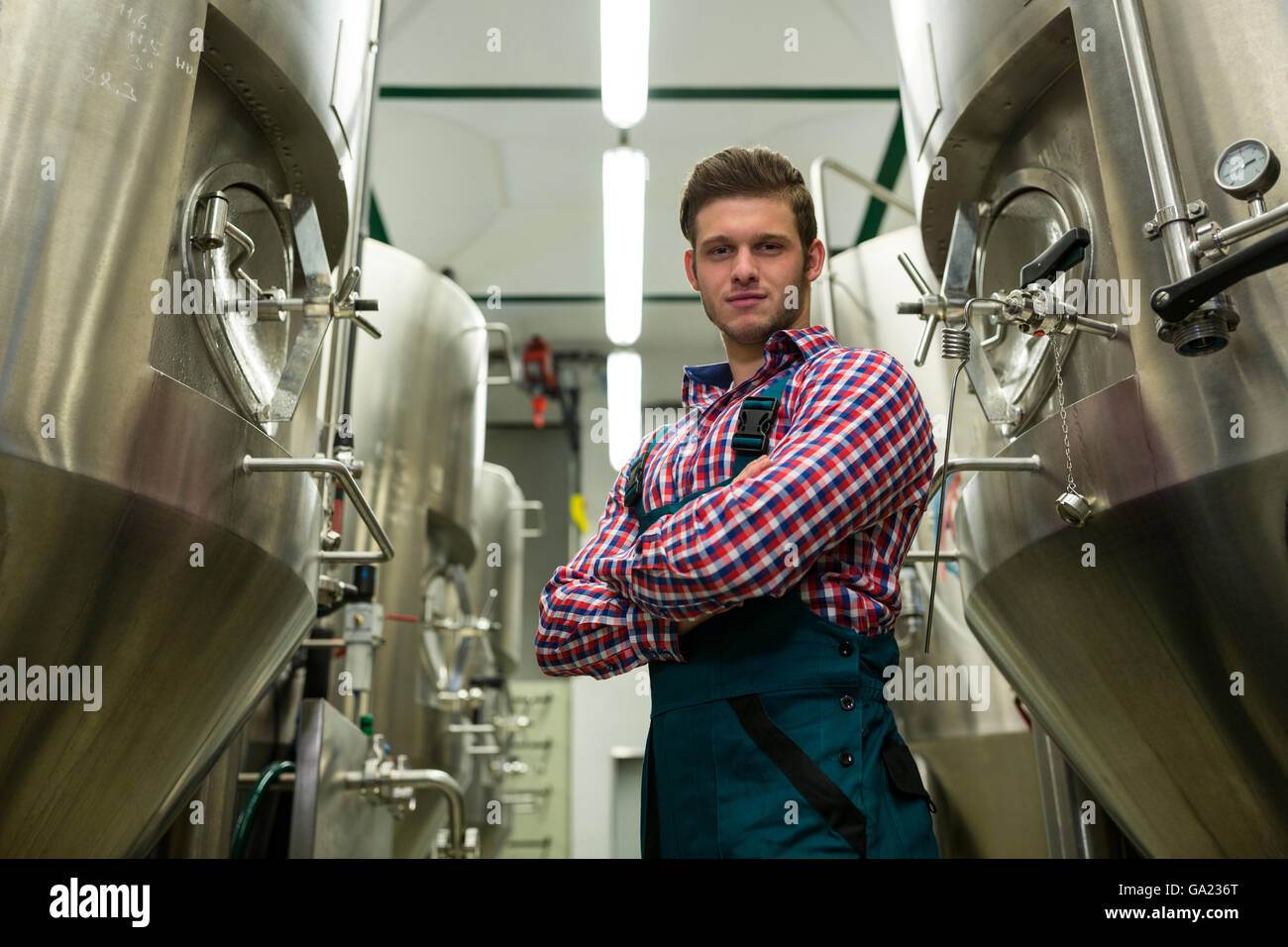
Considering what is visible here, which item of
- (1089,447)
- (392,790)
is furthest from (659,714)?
(392,790)

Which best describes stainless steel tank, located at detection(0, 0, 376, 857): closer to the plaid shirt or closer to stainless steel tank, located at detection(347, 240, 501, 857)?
the plaid shirt

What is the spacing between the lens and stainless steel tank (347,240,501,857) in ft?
14.4

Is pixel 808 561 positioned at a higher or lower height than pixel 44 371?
lower

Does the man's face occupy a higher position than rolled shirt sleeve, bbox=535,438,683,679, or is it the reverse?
the man's face

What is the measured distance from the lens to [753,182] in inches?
69.3

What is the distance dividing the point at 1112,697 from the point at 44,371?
1900 mm

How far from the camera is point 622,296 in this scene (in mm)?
7473

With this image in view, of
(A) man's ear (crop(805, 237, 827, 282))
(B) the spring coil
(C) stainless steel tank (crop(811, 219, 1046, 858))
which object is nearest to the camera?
(A) man's ear (crop(805, 237, 827, 282))

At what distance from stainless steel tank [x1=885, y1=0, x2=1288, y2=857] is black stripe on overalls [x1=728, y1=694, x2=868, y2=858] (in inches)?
30.8

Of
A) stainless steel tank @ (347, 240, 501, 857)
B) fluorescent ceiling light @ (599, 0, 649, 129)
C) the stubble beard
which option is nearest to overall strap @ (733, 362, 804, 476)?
the stubble beard

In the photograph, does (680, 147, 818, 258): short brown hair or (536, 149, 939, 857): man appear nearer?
(536, 149, 939, 857): man

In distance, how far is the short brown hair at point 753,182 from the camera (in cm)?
176

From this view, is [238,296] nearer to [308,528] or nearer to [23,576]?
[308,528]
